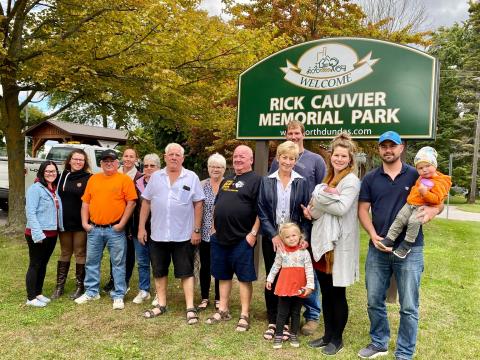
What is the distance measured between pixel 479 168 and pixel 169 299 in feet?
114

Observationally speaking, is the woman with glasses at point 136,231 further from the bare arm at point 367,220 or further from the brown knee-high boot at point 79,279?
the bare arm at point 367,220

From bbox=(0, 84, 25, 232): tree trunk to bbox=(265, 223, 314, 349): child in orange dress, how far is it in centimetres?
678

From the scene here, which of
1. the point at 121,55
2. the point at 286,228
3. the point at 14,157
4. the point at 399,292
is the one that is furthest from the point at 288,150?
the point at 14,157

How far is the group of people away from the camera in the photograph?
3.40 metres

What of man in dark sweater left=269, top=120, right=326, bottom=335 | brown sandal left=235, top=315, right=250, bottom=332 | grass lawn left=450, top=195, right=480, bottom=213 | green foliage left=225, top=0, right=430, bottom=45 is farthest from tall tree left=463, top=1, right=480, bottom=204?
brown sandal left=235, top=315, right=250, bottom=332

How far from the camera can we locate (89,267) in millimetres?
4754

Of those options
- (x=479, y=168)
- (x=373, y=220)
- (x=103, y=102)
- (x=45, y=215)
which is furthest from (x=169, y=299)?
(x=479, y=168)

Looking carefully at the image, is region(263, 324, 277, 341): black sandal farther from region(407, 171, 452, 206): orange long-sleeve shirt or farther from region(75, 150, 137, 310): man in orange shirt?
region(407, 171, 452, 206): orange long-sleeve shirt

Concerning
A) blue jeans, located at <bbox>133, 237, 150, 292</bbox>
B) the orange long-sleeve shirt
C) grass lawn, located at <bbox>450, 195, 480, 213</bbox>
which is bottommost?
grass lawn, located at <bbox>450, 195, 480, 213</bbox>

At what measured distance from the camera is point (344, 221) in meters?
A: 3.52

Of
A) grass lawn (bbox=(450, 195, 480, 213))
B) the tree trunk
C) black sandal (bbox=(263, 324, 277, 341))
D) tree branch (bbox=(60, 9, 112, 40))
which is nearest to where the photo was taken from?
black sandal (bbox=(263, 324, 277, 341))

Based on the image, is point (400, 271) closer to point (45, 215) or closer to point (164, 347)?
point (164, 347)

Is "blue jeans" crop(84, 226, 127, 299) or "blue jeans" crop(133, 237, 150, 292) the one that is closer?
"blue jeans" crop(84, 226, 127, 299)

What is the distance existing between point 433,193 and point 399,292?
2.90ft
